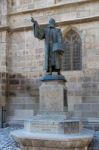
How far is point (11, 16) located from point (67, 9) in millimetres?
2663

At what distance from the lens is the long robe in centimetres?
798

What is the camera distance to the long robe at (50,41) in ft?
26.2

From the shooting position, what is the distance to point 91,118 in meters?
11.5

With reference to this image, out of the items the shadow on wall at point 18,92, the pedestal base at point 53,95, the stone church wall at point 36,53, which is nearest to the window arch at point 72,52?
the stone church wall at point 36,53

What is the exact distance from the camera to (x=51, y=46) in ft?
26.6

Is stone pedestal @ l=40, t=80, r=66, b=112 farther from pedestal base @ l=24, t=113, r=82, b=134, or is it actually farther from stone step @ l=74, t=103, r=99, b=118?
stone step @ l=74, t=103, r=99, b=118

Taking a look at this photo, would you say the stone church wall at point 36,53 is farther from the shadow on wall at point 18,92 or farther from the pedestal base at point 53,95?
the pedestal base at point 53,95

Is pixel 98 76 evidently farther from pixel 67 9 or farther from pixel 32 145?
pixel 32 145

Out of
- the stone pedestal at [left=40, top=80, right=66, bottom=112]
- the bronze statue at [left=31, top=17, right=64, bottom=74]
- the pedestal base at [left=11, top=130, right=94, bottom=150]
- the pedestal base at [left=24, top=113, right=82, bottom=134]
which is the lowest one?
the pedestal base at [left=11, top=130, right=94, bottom=150]

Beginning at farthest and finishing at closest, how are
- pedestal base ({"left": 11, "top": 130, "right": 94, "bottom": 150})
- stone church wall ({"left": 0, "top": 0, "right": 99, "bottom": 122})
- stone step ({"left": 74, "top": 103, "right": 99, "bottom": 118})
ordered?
stone church wall ({"left": 0, "top": 0, "right": 99, "bottom": 122}), stone step ({"left": 74, "top": 103, "right": 99, "bottom": 118}), pedestal base ({"left": 11, "top": 130, "right": 94, "bottom": 150})

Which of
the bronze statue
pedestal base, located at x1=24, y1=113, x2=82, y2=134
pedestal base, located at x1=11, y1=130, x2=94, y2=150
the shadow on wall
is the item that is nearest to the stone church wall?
the shadow on wall

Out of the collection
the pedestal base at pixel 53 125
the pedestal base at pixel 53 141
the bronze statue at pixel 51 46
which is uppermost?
the bronze statue at pixel 51 46

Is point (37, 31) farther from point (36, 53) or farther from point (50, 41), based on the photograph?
point (36, 53)

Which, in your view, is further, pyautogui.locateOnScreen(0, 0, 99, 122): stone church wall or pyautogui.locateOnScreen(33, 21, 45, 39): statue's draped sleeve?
pyautogui.locateOnScreen(0, 0, 99, 122): stone church wall
